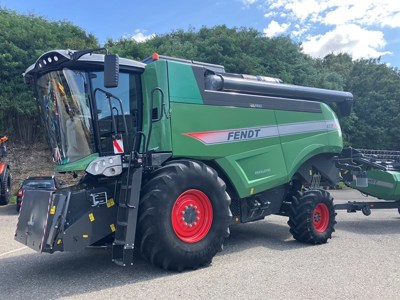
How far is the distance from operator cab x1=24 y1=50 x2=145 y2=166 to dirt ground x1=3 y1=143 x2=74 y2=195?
11011 mm

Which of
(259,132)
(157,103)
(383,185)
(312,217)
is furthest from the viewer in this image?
(383,185)

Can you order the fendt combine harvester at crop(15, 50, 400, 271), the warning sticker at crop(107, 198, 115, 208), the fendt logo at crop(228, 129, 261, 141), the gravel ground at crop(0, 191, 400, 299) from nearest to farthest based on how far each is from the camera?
1. the gravel ground at crop(0, 191, 400, 299)
2. the fendt combine harvester at crop(15, 50, 400, 271)
3. the warning sticker at crop(107, 198, 115, 208)
4. the fendt logo at crop(228, 129, 261, 141)

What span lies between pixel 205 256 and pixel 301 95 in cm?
382

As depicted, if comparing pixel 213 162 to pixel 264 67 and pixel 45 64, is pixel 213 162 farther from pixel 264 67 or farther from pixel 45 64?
pixel 264 67

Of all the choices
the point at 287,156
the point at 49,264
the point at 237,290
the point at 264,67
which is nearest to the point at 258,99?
the point at 287,156

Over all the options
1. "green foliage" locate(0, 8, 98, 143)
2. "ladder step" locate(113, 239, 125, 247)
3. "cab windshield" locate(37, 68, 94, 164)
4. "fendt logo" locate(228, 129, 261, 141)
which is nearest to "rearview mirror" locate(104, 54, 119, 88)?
"cab windshield" locate(37, 68, 94, 164)

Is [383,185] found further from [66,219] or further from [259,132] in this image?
[66,219]

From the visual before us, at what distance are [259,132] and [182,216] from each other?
2.19 meters

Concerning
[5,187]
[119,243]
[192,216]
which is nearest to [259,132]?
[192,216]

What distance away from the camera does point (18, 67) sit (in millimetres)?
16625

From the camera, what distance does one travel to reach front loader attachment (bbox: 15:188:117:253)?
4.93 meters

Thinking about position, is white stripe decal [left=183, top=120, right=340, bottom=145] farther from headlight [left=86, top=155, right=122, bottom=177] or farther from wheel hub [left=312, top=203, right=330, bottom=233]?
wheel hub [left=312, top=203, right=330, bottom=233]

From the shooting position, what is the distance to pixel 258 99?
6918 mm

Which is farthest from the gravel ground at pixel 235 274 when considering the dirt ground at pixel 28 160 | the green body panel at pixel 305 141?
the dirt ground at pixel 28 160
